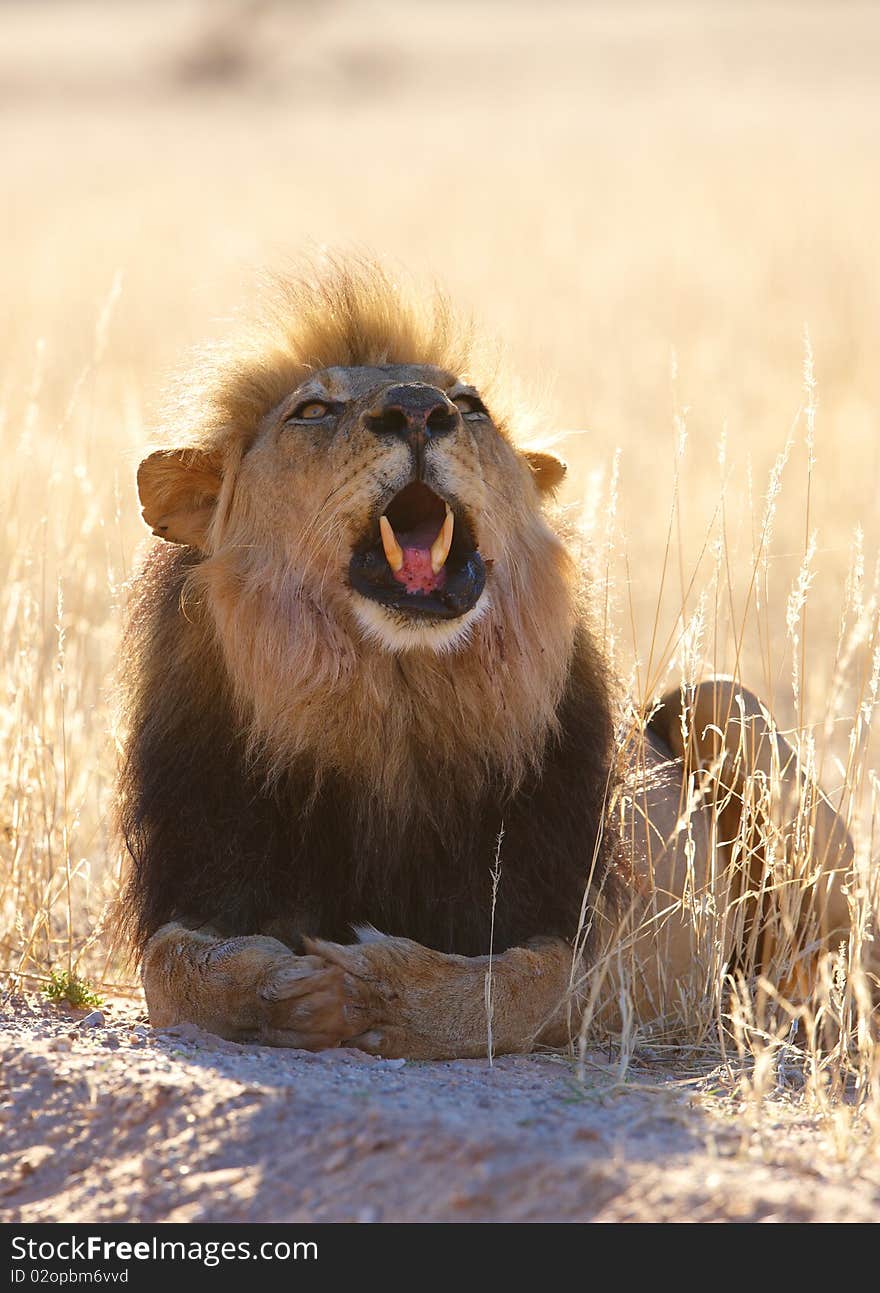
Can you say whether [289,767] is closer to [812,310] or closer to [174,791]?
[174,791]

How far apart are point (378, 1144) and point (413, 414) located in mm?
1569

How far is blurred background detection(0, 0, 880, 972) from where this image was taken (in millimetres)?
5316

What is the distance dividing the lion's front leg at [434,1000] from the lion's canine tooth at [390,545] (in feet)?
2.72

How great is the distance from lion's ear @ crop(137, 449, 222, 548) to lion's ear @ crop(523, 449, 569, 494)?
806 millimetres

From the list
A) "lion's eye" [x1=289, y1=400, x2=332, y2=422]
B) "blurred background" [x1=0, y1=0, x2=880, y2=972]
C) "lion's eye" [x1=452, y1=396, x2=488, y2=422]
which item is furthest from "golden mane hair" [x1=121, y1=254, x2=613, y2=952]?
"blurred background" [x1=0, y1=0, x2=880, y2=972]

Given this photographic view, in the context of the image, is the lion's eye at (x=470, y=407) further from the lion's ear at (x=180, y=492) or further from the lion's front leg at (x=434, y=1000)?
the lion's front leg at (x=434, y=1000)

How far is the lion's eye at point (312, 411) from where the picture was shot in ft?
13.5

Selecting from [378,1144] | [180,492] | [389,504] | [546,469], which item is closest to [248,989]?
[378,1144]

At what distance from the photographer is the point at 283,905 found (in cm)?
407

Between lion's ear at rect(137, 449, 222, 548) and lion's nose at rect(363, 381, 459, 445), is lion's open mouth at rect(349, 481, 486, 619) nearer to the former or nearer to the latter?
lion's nose at rect(363, 381, 459, 445)

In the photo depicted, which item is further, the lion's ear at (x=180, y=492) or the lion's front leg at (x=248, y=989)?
the lion's ear at (x=180, y=492)

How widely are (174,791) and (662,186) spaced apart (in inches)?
704

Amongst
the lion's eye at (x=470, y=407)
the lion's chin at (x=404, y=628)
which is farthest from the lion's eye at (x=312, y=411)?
the lion's chin at (x=404, y=628)
